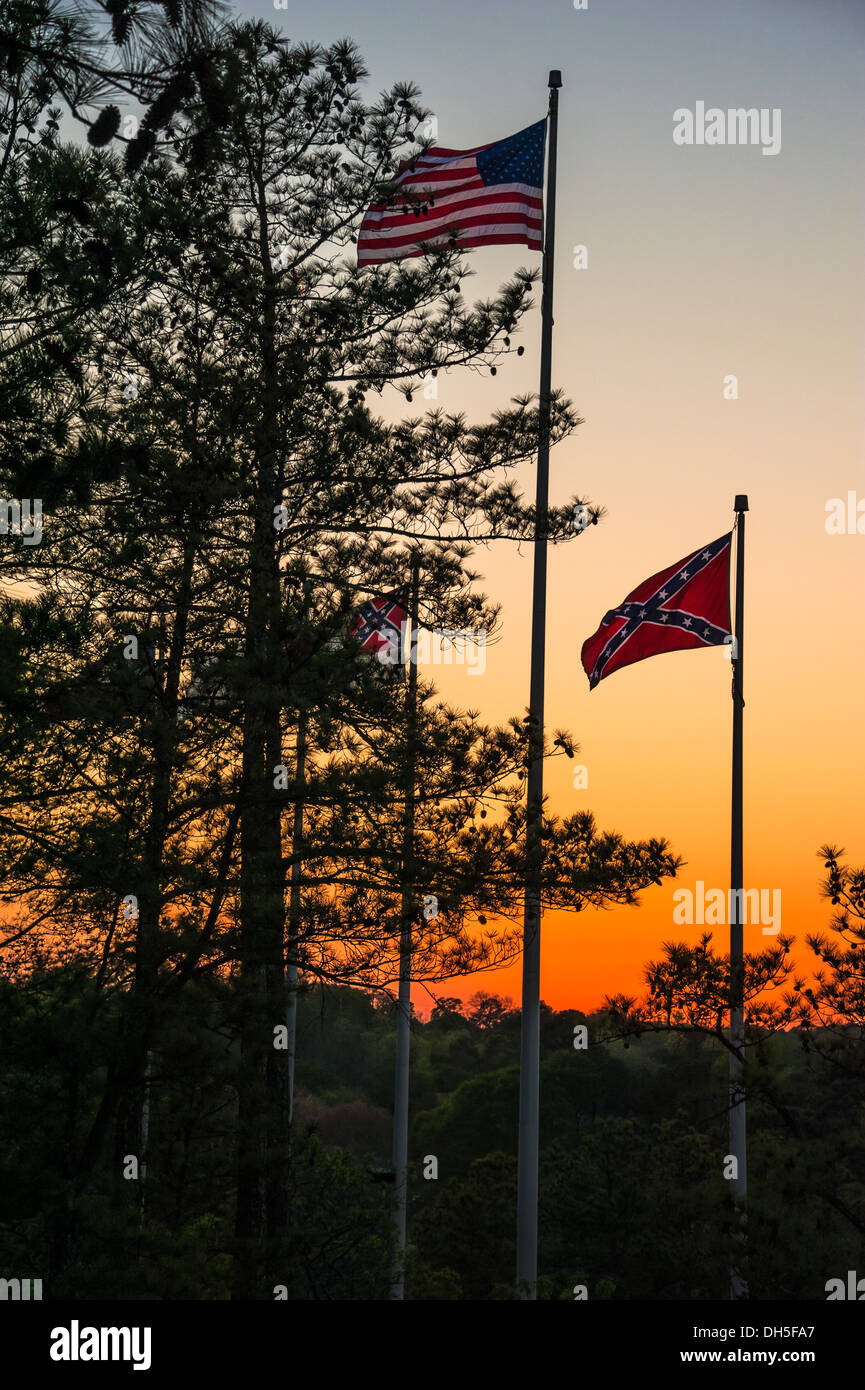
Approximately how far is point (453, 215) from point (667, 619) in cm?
484

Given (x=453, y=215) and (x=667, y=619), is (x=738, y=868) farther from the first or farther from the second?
(x=453, y=215)

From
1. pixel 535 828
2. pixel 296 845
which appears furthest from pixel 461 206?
pixel 296 845

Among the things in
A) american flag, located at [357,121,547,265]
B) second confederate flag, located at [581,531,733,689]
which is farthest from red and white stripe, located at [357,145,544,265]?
second confederate flag, located at [581,531,733,689]

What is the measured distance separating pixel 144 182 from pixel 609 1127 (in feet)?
101

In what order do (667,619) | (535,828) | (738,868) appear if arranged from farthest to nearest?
(738,868) < (667,619) < (535,828)

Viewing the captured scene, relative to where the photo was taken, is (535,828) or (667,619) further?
(667,619)

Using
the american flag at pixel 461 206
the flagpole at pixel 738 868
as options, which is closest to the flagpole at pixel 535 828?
the american flag at pixel 461 206

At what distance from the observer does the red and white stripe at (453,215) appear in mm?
13125

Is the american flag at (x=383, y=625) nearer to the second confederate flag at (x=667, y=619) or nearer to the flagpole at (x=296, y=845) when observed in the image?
the flagpole at (x=296, y=845)

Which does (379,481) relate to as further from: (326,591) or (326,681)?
(326,681)

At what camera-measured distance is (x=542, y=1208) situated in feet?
116

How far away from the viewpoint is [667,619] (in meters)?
14.2

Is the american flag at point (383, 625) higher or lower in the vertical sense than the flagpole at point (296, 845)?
higher

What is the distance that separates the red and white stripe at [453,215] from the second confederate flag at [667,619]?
12.5ft
